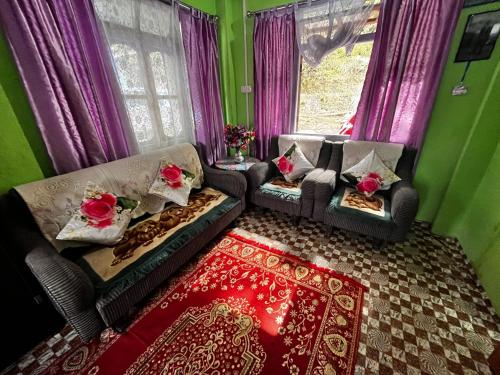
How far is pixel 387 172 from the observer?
196 centimetres

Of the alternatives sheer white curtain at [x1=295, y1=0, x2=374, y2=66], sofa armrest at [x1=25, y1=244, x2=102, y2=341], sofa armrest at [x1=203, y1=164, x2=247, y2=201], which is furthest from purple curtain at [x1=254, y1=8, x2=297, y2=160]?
sofa armrest at [x1=25, y1=244, x2=102, y2=341]

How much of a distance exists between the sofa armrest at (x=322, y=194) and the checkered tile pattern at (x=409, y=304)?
10.5 inches

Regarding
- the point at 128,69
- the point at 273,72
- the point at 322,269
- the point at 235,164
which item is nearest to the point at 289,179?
the point at 235,164

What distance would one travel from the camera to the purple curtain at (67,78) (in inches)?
49.3

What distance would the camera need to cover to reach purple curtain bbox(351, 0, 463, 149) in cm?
172

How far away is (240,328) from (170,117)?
207 centimetres

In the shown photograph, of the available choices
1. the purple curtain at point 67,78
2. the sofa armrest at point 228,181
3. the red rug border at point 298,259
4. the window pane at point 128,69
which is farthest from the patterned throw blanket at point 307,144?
the purple curtain at point 67,78

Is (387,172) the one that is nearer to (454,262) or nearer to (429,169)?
(429,169)

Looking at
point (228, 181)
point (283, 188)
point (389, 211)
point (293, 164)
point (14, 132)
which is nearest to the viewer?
point (14, 132)

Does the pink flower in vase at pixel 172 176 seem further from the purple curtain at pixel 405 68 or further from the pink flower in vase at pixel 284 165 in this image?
the purple curtain at pixel 405 68

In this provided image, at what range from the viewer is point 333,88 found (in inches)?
95.7

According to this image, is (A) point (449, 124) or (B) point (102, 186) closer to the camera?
(B) point (102, 186)

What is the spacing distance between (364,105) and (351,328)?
2.01m

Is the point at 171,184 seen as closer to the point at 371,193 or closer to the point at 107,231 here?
the point at 107,231
